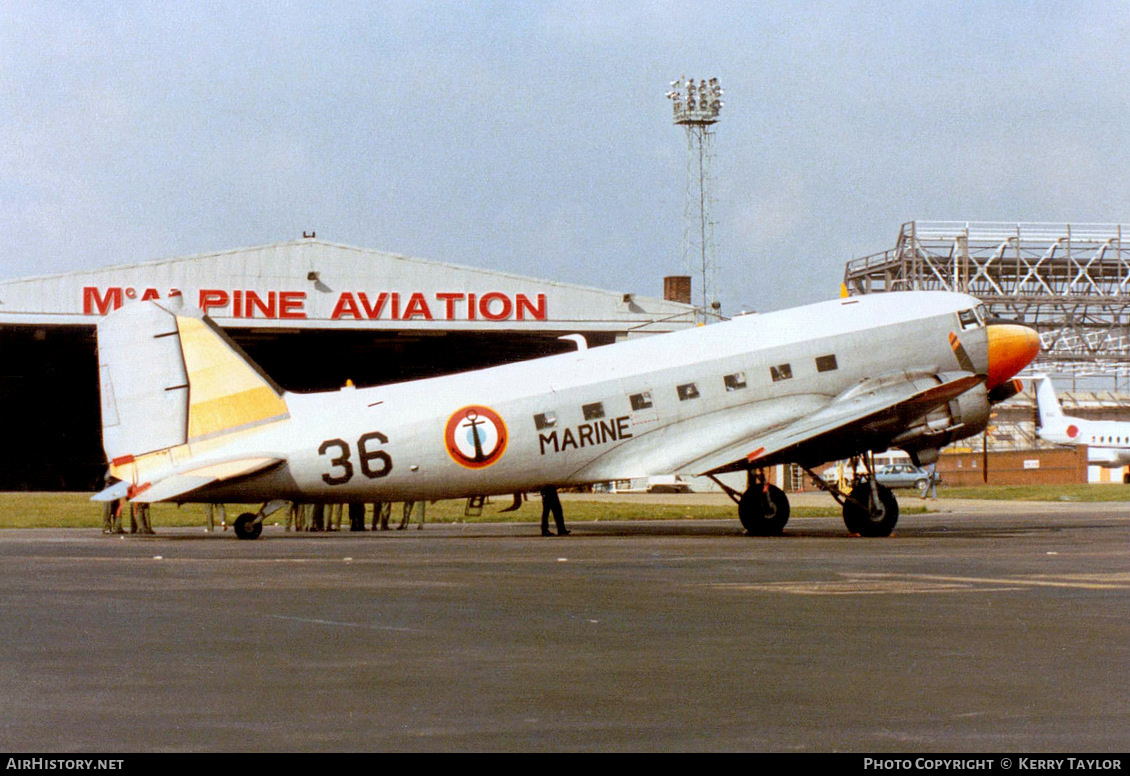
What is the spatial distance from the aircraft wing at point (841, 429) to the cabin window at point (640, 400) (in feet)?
5.09

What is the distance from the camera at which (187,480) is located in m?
26.4

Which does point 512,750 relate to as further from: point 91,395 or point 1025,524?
point 91,395

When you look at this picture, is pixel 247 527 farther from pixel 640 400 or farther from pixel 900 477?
pixel 900 477

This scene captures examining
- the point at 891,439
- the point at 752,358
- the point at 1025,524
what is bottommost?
the point at 1025,524

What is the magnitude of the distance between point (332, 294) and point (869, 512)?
39.2m

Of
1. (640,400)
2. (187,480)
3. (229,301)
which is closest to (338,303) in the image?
(229,301)

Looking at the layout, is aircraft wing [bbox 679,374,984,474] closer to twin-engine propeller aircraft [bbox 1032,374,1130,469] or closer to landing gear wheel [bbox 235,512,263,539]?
landing gear wheel [bbox 235,512,263,539]

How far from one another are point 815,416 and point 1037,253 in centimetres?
6130

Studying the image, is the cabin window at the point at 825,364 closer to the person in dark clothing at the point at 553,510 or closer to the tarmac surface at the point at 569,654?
the person in dark clothing at the point at 553,510

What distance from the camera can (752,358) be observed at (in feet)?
98.7

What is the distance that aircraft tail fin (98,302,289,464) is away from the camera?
90.0 feet

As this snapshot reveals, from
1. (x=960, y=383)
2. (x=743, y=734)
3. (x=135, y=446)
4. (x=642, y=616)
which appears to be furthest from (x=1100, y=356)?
(x=743, y=734)

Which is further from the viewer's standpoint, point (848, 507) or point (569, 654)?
point (848, 507)

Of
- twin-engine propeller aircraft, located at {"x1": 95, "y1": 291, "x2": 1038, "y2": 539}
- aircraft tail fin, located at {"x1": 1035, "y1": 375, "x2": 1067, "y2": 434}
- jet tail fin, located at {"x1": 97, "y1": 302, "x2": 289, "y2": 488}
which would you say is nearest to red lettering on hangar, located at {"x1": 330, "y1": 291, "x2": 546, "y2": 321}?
twin-engine propeller aircraft, located at {"x1": 95, "y1": 291, "x2": 1038, "y2": 539}
